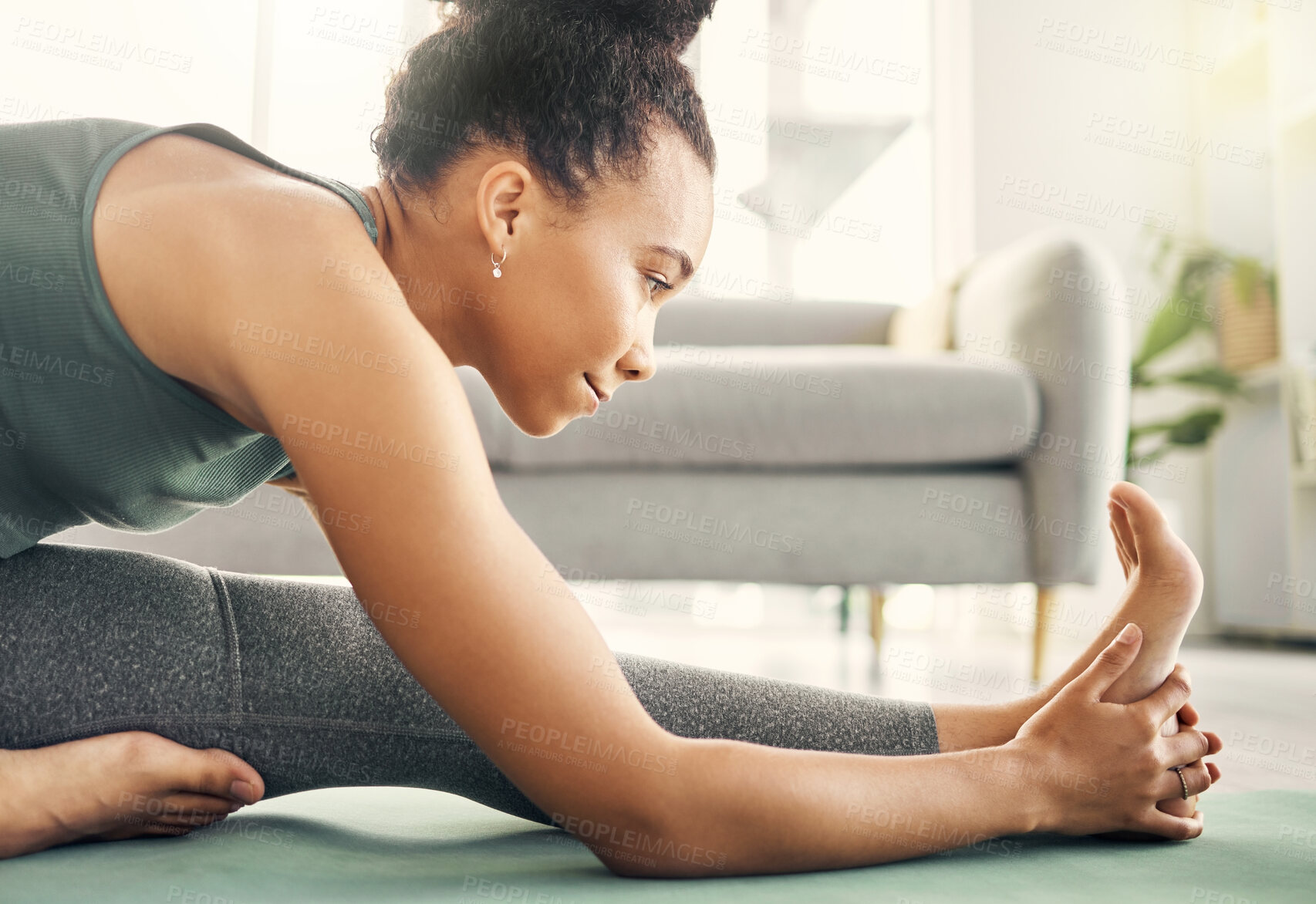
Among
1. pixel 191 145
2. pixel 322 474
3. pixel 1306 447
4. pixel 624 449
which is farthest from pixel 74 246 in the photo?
pixel 1306 447

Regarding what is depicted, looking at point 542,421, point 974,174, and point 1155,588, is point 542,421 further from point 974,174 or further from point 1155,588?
point 974,174

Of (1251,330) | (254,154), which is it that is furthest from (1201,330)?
(254,154)

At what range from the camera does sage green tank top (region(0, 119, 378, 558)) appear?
641 millimetres

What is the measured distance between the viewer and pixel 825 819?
61 cm

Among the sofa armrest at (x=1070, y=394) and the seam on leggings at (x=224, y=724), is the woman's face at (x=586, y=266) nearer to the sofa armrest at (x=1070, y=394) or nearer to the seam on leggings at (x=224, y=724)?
the seam on leggings at (x=224, y=724)

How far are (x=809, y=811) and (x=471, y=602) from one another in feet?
0.80

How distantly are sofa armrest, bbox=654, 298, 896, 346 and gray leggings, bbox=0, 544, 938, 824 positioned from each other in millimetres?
1959

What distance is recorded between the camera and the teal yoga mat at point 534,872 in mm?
606

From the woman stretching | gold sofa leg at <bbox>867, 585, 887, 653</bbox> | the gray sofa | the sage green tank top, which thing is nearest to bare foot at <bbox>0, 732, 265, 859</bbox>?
the woman stretching

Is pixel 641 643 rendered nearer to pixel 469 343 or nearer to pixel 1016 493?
pixel 1016 493

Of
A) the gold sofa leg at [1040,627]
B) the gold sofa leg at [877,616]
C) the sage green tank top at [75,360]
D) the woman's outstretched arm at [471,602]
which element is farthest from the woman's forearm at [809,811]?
the gold sofa leg at [877,616]

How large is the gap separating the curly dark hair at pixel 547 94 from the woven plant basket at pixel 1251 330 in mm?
3087

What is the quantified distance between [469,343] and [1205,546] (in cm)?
335

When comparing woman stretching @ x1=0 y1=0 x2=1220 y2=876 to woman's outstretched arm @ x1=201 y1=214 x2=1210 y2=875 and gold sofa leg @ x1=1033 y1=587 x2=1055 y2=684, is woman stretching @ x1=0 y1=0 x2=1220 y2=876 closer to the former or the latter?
woman's outstretched arm @ x1=201 y1=214 x2=1210 y2=875
